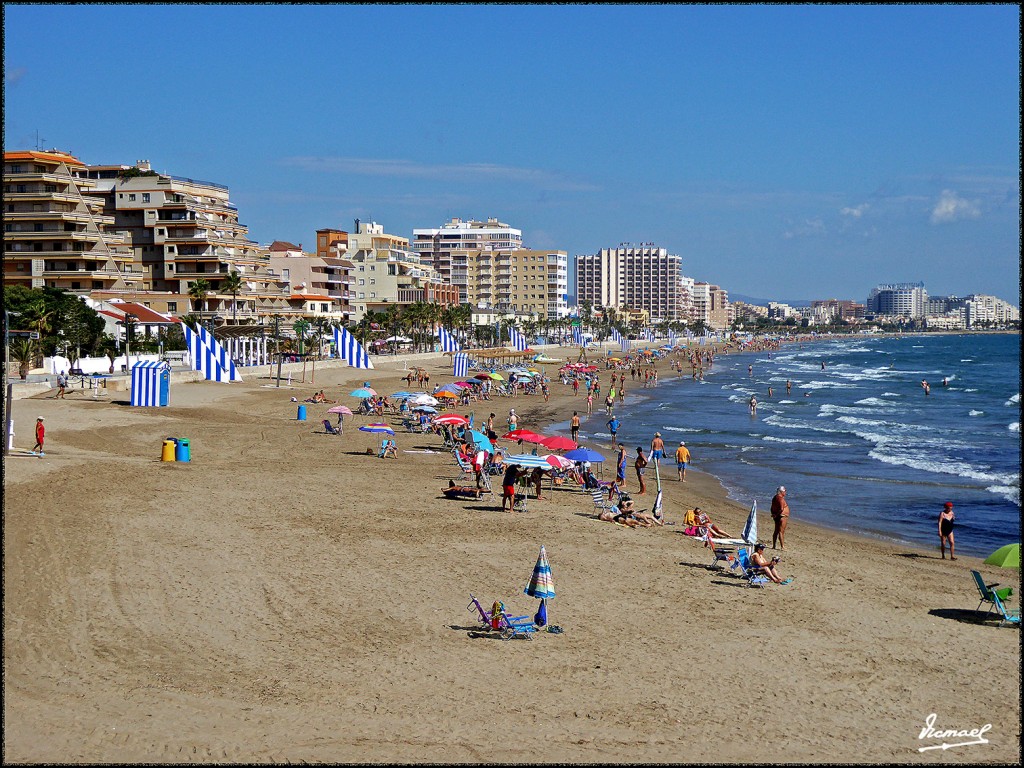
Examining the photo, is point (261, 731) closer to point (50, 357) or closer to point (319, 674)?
point (319, 674)

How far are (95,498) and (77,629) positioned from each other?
24.8 feet

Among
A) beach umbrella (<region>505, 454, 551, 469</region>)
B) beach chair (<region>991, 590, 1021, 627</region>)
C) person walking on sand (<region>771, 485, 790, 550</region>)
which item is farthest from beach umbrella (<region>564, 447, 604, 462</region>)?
beach chair (<region>991, 590, 1021, 627</region>)

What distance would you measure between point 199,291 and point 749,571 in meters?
52.2

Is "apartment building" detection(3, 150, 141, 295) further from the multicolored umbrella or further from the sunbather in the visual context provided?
the multicolored umbrella

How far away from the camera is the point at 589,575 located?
15.0 m

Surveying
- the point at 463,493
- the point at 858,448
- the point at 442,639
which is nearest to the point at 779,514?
the point at 463,493

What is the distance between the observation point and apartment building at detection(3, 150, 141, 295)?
5534 cm

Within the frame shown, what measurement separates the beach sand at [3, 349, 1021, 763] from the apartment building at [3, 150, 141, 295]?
128ft

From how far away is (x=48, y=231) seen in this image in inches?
2194

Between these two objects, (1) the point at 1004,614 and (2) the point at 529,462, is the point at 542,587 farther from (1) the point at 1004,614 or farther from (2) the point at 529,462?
(2) the point at 529,462

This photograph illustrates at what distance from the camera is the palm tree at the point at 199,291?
61.1m

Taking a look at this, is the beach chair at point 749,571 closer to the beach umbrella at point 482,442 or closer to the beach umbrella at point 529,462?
the beach umbrella at point 529,462

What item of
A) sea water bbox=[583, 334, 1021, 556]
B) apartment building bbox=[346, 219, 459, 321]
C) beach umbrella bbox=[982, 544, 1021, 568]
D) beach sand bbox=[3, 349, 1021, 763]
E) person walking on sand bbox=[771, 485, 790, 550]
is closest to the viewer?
beach sand bbox=[3, 349, 1021, 763]

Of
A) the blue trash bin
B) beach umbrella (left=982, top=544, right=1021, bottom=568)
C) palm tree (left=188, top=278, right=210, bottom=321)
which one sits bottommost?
beach umbrella (left=982, top=544, right=1021, bottom=568)
